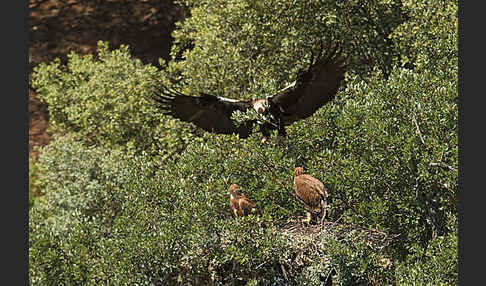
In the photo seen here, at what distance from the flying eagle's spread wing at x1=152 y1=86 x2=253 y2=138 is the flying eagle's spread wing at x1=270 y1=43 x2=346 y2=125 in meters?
0.58

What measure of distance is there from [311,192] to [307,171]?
1.28 m

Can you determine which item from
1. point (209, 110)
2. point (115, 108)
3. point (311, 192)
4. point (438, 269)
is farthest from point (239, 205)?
point (115, 108)

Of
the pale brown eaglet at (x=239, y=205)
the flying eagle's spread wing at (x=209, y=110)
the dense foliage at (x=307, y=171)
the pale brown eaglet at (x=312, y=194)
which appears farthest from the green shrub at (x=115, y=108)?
the pale brown eaglet at (x=312, y=194)

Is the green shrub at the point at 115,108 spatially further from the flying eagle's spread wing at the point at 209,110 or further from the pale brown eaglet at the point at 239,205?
the pale brown eaglet at the point at 239,205

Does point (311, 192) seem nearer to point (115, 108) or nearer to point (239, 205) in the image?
point (239, 205)

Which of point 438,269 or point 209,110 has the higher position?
point 438,269

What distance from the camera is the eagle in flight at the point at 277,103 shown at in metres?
10.4

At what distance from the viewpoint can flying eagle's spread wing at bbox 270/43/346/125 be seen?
10539 mm

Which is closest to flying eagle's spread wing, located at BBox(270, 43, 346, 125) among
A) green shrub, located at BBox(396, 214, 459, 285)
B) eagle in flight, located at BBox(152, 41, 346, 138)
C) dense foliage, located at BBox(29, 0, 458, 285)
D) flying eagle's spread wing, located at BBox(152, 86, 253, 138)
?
eagle in flight, located at BBox(152, 41, 346, 138)

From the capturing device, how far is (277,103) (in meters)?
10.5

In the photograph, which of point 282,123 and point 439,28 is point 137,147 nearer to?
point 282,123

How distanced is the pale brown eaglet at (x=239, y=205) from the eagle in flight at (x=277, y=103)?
5.12 ft

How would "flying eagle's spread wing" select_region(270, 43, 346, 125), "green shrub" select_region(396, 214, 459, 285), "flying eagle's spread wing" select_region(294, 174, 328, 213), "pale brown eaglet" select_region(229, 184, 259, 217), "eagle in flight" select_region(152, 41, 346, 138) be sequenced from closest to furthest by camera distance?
"green shrub" select_region(396, 214, 459, 285), "flying eagle's spread wing" select_region(294, 174, 328, 213), "pale brown eaglet" select_region(229, 184, 259, 217), "eagle in flight" select_region(152, 41, 346, 138), "flying eagle's spread wing" select_region(270, 43, 346, 125)

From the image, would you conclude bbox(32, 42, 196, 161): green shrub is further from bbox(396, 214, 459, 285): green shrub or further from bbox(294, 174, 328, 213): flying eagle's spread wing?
bbox(396, 214, 459, 285): green shrub
